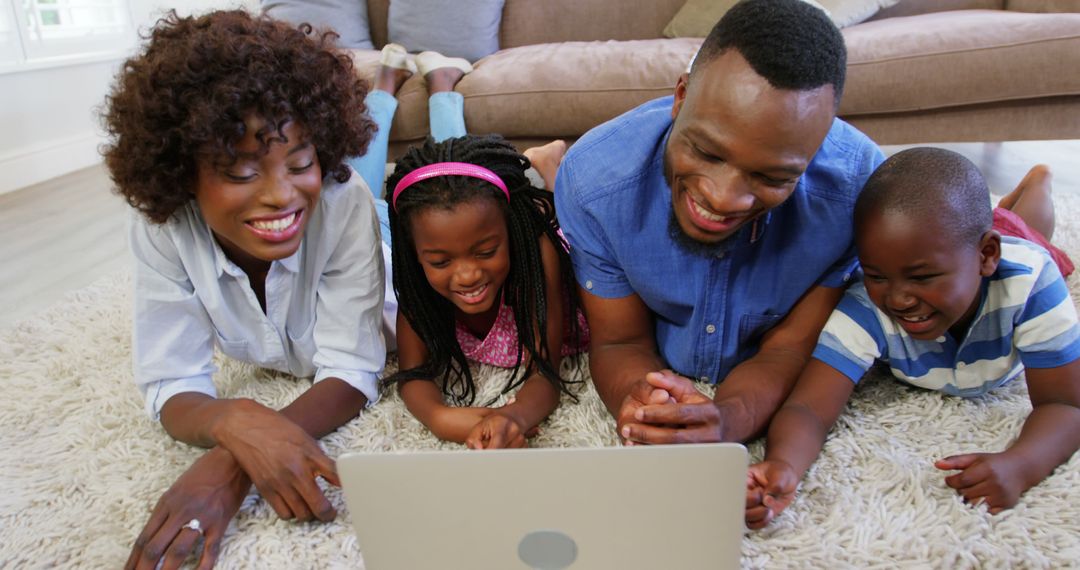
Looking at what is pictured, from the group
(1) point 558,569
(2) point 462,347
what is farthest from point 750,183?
(2) point 462,347

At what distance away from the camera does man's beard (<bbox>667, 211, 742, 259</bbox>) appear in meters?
1.01

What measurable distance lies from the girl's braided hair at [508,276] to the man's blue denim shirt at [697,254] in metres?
0.08

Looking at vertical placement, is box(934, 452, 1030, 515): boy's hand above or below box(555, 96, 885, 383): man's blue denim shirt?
below

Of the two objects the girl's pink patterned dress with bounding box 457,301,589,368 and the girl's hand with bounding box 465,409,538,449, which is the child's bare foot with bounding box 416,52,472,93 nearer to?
the girl's pink patterned dress with bounding box 457,301,589,368

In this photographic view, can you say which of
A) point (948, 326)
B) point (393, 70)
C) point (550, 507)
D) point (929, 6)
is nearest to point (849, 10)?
point (929, 6)

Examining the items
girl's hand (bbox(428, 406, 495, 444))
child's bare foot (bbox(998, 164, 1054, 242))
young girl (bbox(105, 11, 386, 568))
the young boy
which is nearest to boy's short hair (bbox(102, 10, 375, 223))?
young girl (bbox(105, 11, 386, 568))

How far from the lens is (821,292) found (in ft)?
3.67

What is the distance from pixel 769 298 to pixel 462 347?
53 centimetres

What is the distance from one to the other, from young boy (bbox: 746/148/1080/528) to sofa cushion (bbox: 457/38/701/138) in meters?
1.01

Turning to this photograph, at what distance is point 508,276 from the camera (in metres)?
1.23

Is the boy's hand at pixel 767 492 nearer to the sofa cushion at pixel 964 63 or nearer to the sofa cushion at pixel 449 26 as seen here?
the sofa cushion at pixel 964 63

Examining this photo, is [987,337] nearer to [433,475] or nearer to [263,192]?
[433,475]

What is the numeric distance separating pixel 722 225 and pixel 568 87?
3.73 ft

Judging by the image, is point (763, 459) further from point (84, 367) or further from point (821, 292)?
point (84, 367)
